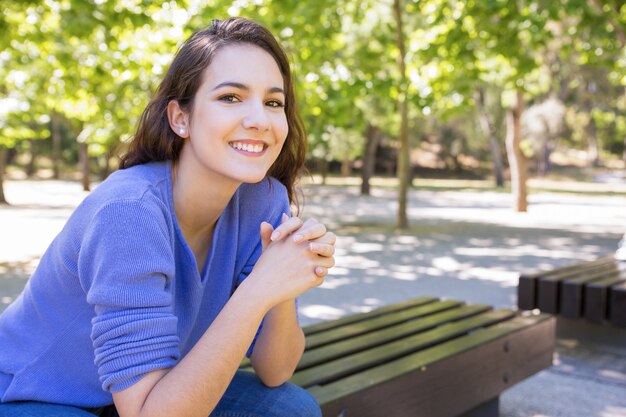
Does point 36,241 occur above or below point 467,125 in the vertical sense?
below

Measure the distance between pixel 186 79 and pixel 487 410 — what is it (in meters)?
2.57

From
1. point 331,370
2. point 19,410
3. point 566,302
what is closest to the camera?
point 19,410

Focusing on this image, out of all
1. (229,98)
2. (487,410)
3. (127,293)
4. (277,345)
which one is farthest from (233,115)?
(487,410)

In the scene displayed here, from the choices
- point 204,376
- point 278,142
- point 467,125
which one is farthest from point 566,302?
point 467,125

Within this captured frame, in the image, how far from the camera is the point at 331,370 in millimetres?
2822

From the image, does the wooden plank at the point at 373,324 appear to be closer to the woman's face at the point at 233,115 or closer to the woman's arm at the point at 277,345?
the woman's arm at the point at 277,345

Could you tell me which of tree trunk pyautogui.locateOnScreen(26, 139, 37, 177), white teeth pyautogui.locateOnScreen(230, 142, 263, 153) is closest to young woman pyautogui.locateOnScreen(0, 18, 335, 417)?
white teeth pyautogui.locateOnScreen(230, 142, 263, 153)

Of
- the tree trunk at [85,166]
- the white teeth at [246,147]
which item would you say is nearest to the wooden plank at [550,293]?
the white teeth at [246,147]

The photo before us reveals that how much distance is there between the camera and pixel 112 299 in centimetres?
160

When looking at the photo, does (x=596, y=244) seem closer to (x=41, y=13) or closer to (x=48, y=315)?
(x=41, y=13)

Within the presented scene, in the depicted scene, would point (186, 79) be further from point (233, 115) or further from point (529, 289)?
point (529, 289)

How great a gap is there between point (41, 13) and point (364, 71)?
5808 millimetres

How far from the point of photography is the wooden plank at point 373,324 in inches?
132

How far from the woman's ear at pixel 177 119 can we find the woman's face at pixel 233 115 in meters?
0.03
